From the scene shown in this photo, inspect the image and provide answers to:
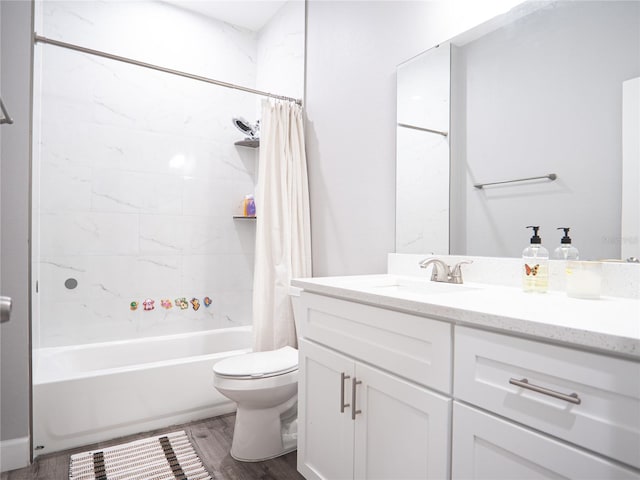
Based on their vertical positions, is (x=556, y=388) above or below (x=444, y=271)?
below

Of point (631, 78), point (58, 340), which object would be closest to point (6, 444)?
point (58, 340)

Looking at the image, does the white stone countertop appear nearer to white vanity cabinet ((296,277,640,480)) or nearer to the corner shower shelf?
white vanity cabinet ((296,277,640,480))

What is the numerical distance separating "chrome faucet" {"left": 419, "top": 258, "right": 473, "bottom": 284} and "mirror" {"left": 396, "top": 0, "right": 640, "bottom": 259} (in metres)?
0.08

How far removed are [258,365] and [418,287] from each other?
85 centimetres

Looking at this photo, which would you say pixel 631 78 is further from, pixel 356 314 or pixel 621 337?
pixel 356 314

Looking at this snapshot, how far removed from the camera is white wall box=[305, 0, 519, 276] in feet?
6.25

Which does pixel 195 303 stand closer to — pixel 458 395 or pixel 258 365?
pixel 258 365

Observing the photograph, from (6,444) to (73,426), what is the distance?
27 centimetres

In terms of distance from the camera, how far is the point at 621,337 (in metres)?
0.67

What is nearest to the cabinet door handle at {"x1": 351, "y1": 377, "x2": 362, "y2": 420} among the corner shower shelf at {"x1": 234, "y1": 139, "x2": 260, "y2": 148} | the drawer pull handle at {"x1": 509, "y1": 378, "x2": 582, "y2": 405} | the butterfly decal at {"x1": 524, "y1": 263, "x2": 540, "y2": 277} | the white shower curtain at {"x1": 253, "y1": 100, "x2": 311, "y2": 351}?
the drawer pull handle at {"x1": 509, "y1": 378, "x2": 582, "y2": 405}

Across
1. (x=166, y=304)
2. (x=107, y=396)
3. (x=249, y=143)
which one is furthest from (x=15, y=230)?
(x=249, y=143)

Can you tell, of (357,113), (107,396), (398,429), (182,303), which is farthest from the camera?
(182,303)

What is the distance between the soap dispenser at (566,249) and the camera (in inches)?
49.5

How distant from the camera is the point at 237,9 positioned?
2996 mm
